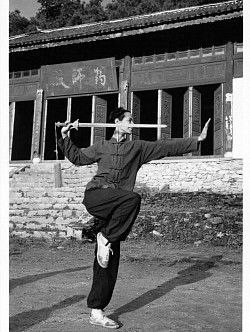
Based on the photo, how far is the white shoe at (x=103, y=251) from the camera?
10.7ft

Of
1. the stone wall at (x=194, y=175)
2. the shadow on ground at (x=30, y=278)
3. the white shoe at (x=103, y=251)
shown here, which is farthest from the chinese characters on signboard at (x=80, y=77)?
the white shoe at (x=103, y=251)

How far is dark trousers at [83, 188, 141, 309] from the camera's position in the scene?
129 inches

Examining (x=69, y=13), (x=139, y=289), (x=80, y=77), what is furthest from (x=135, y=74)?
(x=69, y=13)

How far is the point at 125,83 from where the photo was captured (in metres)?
13.5

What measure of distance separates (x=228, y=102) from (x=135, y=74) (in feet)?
9.69

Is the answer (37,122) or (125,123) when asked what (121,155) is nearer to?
(125,123)

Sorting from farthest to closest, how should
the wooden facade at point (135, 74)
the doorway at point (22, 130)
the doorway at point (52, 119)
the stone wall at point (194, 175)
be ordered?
the doorway at point (22, 130), the doorway at point (52, 119), the wooden facade at point (135, 74), the stone wall at point (194, 175)

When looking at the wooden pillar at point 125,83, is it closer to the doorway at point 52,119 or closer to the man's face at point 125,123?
the doorway at point 52,119

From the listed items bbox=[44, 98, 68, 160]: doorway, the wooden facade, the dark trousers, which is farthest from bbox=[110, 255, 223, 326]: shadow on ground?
bbox=[44, 98, 68, 160]: doorway

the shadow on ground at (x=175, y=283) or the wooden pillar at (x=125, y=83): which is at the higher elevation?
the wooden pillar at (x=125, y=83)

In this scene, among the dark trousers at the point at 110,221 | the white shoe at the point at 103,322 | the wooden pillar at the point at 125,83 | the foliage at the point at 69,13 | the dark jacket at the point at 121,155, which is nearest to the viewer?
the white shoe at the point at 103,322

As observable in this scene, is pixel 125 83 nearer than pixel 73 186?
No
